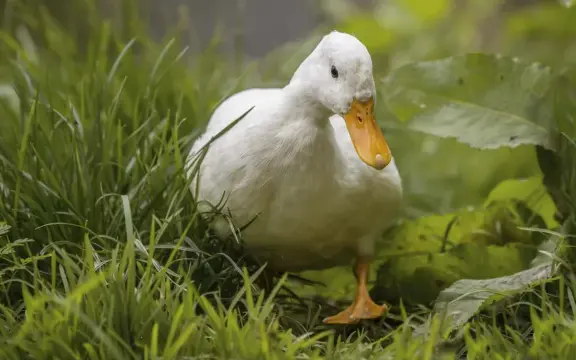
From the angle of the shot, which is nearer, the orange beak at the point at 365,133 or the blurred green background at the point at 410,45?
the orange beak at the point at 365,133

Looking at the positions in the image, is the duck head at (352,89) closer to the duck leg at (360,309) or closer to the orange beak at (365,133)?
the orange beak at (365,133)

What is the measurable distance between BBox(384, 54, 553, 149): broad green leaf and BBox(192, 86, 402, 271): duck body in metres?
0.21

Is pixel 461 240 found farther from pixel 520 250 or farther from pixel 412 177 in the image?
pixel 412 177

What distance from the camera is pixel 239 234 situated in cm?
123

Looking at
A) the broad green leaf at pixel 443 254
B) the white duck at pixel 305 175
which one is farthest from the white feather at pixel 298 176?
the broad green leaf at pixel 443 254

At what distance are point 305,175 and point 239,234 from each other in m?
0.15

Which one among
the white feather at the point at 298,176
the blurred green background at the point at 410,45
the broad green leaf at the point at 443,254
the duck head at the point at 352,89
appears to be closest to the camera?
the duck head at the point at 352,89

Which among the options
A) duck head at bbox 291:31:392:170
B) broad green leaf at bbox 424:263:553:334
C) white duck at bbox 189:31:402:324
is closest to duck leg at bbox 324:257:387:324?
white duck at bbox 189:31:402:324

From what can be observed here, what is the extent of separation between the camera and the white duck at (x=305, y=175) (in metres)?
1.15

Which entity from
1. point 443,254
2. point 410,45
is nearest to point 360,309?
point 443,254

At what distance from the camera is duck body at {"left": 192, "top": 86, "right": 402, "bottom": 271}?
1.19 m

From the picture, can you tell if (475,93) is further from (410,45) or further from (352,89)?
(410,45)

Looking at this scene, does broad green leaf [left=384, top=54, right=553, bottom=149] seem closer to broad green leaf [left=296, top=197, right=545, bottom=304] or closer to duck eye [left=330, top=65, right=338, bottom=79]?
broad green leaf [left=296, top=197, right=545, bottom=304]

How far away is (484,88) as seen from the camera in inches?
57.7
